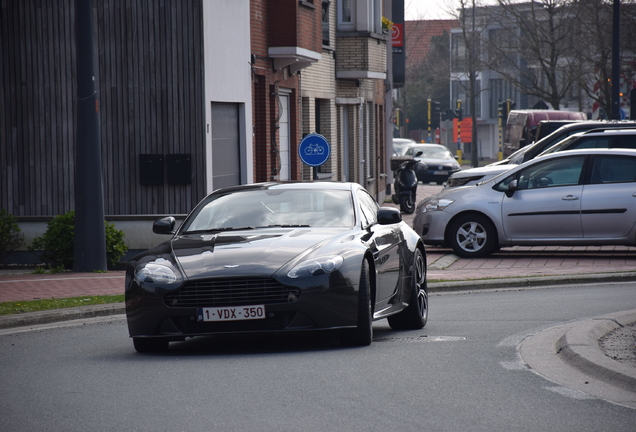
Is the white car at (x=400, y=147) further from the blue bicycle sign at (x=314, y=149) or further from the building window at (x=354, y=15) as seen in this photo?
the blue bicycle sign at (x=314, y=149)

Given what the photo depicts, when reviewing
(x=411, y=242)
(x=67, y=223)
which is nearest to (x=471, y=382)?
(x=411, y=242)

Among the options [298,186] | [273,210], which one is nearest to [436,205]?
[298,186]

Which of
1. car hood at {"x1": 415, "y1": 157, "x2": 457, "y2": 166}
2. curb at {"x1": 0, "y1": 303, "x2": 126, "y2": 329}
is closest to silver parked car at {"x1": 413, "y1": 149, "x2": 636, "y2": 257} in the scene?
curb at {"x1": 0, "y1": 303, "x2": 126, "y2": 329}

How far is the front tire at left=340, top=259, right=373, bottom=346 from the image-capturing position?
8.25 metres

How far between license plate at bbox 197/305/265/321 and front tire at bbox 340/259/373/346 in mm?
751

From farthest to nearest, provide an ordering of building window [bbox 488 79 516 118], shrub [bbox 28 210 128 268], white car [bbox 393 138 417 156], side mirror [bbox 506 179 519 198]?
building window [bbox 488 79 516 118], white car [bbox 393 138 417 156], side mirror [bbox 506 179 519 198], shrub [bbox 28 210 128 268]

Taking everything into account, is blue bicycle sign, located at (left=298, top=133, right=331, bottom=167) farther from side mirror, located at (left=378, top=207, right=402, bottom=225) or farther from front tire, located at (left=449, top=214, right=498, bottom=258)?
side mirror, located at (left=378, top=207, right=402, bottom=225)

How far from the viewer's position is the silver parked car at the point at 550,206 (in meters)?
16.6

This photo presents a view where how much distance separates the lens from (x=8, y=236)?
16.9m

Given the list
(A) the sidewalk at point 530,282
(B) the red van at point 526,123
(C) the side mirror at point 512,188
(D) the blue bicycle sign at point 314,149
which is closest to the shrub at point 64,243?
(A) the sidewalk at point 530,282

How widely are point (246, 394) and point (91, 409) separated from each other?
899 mm

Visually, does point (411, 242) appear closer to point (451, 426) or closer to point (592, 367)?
point (592, 367)

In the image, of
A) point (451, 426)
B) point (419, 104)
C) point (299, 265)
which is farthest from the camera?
point (419, 104)

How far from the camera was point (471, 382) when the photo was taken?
6.92 metres
